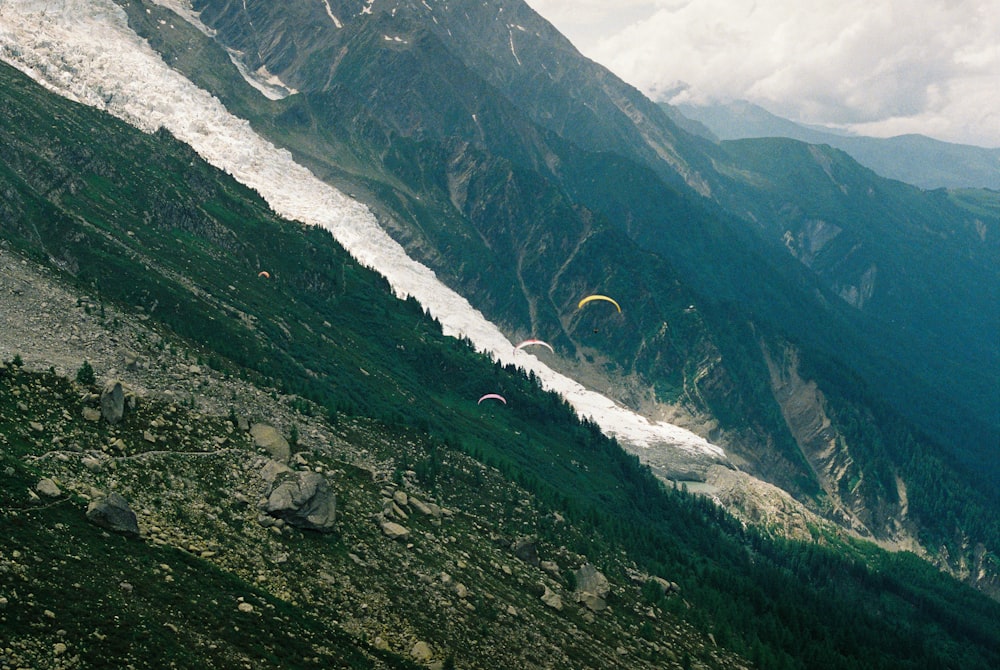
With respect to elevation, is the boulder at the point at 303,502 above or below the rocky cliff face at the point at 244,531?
above

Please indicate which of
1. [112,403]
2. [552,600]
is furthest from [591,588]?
[112,403]

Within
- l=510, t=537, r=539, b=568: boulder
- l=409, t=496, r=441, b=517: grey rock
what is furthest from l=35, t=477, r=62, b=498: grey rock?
l=510, t=537, r=539, b=568: boulder

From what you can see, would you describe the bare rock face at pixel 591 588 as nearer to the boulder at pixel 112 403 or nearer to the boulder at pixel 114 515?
the boulder at pixel 114 515

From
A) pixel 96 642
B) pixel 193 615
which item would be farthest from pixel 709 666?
pixel 96 642

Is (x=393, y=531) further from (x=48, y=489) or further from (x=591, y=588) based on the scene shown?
(x=48, y=489)

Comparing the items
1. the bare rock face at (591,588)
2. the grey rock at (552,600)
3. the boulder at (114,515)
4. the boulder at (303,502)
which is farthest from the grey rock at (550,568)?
the boulder at (114,515)

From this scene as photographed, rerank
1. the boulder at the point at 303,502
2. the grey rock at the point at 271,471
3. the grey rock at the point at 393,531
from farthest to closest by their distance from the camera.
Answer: the grey rock at the point at 393,531 → the grey rock at the point at 271,471 → the boulder at the point at 303,502
